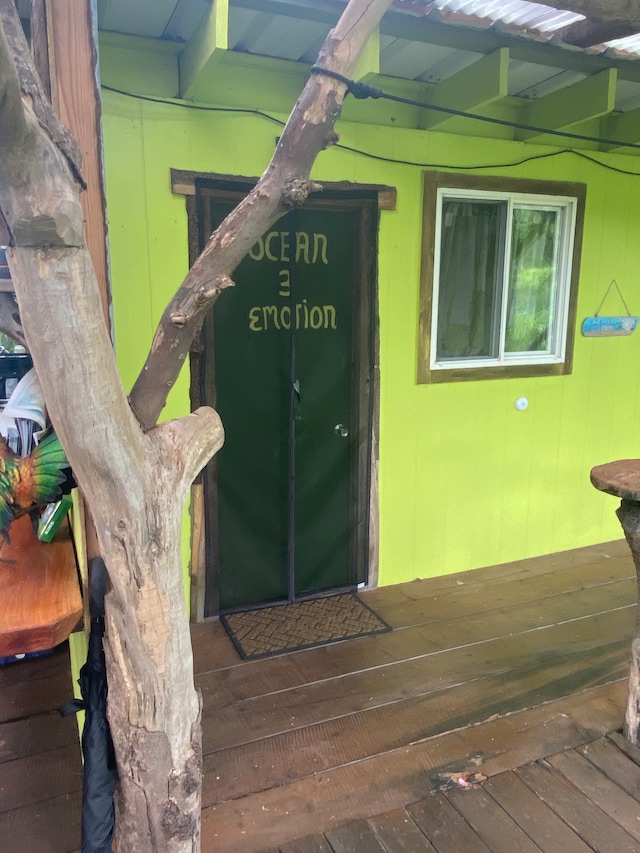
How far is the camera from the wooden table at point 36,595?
135 cm

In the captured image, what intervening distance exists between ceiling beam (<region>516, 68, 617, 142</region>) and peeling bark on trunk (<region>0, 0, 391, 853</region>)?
2071 mm

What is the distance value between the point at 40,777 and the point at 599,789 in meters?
1.96

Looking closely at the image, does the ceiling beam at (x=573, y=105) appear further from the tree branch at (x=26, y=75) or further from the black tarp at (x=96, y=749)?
the black tarp at (x=96, y=749)

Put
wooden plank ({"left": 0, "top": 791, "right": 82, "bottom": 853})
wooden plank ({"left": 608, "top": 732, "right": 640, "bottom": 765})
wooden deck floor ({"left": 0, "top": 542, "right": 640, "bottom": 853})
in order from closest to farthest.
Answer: wooden plank ({"left": 0, "top": 791, "right": 82, "bottom": 853}) → wooden deck floor ({"left": 0, "top": 542, "right": 640, "bottom": 853}) → wooden plank ({"left": 608, "top": 732, "right": 640, "bottom": 765})

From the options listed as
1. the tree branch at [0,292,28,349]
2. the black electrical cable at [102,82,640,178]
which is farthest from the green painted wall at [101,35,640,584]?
the tree branch at [0,292,28,349]

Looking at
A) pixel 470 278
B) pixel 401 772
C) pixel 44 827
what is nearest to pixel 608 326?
pixel 470 278

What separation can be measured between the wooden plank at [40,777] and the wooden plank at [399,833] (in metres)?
1.02

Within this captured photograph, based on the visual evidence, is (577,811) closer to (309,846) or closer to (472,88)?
(309,846)

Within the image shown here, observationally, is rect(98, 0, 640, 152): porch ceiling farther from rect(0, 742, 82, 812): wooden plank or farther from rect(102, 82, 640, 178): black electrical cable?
rect(0, 742, 82, 812): wooden plank

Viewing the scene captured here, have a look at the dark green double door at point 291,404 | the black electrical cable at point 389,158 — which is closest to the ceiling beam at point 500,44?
the black electrical cable at point 389,158

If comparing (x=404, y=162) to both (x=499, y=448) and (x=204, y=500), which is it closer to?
(x=499, y=448)

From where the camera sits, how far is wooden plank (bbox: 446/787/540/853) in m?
2.02

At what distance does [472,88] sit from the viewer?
9.80 feet

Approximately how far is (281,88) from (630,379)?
2974mm
